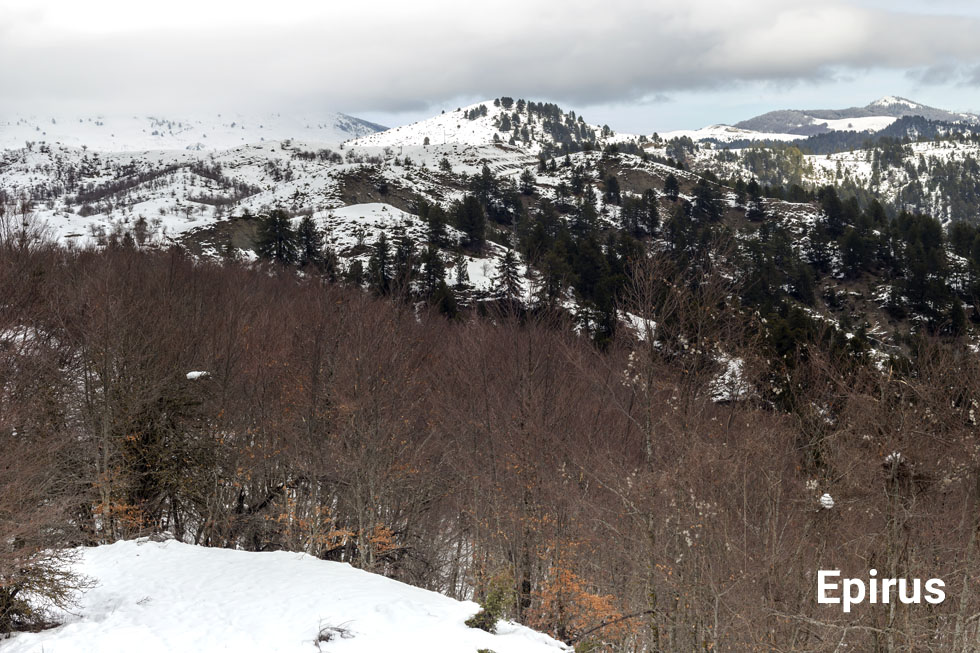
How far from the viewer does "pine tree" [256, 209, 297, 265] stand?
2911 inches

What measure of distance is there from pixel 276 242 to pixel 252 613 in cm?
6807

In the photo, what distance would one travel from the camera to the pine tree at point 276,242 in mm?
73938

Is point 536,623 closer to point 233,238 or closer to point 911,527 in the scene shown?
point 911,527

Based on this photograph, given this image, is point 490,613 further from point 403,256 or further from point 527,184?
point 527,184

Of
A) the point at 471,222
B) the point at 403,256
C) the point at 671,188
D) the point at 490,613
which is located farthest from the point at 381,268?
the point at 671,188

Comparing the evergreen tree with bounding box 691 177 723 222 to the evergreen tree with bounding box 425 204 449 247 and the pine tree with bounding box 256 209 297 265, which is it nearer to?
the evergreen tree with bounding box 425 204 449 247

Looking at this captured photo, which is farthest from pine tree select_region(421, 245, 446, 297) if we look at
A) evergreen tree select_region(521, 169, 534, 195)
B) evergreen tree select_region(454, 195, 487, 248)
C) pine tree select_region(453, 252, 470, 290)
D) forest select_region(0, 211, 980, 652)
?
evergreen tree select_region(521, 169, 534, 195)

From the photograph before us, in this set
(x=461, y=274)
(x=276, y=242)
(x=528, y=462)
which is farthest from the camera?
(x=276, y=242)

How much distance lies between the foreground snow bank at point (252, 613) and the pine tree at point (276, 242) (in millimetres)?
62816

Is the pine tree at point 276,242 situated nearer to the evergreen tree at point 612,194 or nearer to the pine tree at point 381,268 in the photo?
the pine tree at point 381,268

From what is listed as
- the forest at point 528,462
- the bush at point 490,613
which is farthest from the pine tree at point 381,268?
the bush at point 490,613

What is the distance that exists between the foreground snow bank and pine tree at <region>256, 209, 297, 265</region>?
62816 mm

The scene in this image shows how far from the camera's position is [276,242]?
7456cm

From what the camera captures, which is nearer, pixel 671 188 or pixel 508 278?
pixel 508 278
